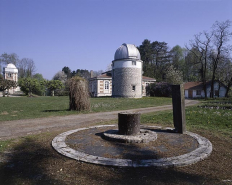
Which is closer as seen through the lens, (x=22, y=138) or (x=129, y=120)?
(x=129, y=120)

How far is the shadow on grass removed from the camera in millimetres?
3330

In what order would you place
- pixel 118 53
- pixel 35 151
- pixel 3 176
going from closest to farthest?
pixel 3 176 < pixel 35 151 < pixel 118 53

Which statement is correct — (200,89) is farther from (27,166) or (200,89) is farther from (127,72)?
(27,166)

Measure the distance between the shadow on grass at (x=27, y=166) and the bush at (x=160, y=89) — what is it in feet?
118

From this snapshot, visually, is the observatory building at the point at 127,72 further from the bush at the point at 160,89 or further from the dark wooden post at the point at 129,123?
the dark wooden post at the point at 129,123

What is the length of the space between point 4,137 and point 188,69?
55.6 m

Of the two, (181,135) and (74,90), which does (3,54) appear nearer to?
→ (74,90)

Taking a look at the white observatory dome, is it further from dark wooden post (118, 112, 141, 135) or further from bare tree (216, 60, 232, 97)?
dark wooden post (118, 112, 141, 135)

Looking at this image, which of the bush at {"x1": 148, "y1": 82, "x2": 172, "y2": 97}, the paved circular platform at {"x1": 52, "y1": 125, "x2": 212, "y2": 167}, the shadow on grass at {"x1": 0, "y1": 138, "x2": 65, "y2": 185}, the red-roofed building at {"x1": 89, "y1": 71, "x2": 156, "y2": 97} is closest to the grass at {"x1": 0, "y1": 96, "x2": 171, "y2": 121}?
the shadow on grass at {"x1": 0, "y1": 138, "x2": 65, "y2": 185}

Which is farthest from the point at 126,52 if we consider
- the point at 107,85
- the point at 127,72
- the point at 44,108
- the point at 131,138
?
the point at 131,138

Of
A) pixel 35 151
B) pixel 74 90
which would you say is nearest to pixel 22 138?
pixel 35 151

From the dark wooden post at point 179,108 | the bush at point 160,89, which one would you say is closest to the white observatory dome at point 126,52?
the bush at point 160,89

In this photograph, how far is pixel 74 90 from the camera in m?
13.4

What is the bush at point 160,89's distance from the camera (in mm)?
39075
